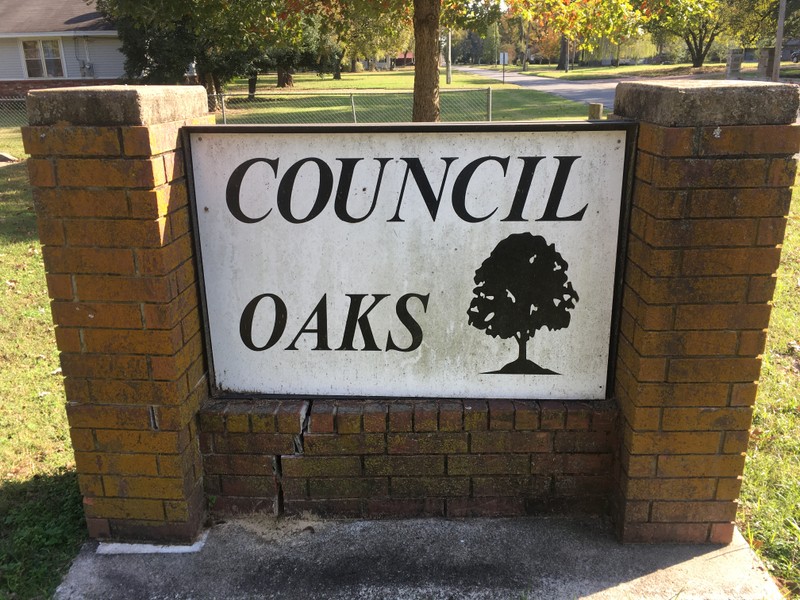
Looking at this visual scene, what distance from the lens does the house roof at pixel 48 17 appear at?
32656 millimetres

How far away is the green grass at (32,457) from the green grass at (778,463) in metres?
2.65

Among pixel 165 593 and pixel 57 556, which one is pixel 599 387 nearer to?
pixel 165 593

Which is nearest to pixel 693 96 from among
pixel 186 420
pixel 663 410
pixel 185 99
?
pixel 663 410

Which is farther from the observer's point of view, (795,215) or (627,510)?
(795,215)

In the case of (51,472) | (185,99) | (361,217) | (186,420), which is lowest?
(51,472)

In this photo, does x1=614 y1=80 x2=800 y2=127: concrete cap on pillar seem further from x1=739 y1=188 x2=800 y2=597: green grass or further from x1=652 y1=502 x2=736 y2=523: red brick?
x1=739 y1=188 x2=800 y2=597: green grass

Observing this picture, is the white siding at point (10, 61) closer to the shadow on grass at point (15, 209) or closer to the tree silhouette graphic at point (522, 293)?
the shadow on grass at point (15, 209)

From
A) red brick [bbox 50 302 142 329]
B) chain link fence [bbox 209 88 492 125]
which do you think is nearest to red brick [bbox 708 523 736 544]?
red brick [bbox 50 302 142 329]

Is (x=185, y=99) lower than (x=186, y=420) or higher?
higher

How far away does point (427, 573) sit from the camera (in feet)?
8.13

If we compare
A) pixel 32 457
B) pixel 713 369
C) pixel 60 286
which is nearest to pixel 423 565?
pixel 713 369

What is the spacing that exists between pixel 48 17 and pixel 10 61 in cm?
288

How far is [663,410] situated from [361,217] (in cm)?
130

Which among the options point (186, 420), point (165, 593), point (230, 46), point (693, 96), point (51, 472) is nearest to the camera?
point (693, 96)
